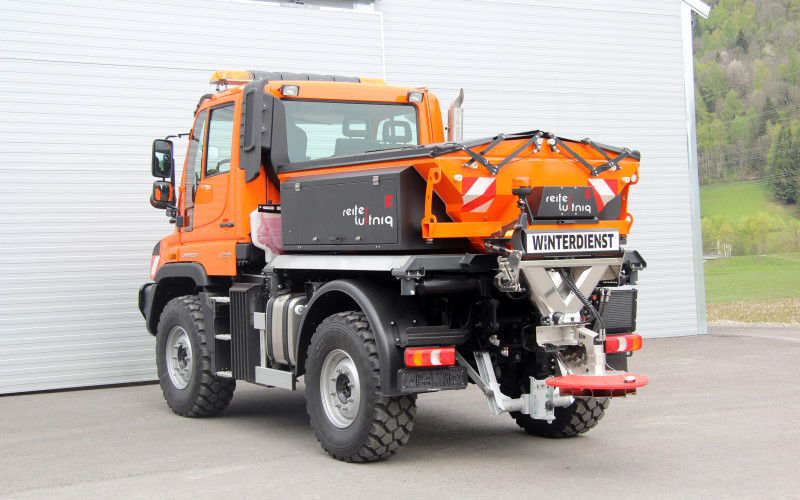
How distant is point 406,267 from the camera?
685cm

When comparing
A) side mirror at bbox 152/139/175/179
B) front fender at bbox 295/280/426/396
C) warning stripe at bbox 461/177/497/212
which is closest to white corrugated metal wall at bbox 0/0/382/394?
side mirror at bbox 152/139/175/179

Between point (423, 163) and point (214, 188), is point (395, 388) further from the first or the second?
point (214, 188)

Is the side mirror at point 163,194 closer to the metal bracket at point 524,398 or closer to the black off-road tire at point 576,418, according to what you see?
the metal bracket at point 524,398

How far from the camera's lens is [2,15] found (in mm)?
12352

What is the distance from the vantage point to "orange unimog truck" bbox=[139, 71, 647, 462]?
22.9 feet

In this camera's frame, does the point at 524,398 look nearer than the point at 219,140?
Yes

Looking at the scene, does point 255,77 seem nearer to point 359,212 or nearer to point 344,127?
point 344,127

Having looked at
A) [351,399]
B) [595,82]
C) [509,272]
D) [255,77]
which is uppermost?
[595,82]

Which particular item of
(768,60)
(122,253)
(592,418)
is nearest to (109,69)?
(122,253)

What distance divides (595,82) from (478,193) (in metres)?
10.7

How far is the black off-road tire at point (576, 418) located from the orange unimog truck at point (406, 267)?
2 cm

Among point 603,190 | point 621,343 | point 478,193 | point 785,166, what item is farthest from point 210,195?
point 785,166

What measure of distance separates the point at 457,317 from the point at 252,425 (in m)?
3.05

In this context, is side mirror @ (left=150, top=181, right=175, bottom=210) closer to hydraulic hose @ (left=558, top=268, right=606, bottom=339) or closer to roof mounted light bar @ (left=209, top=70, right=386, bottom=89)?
roof mounted light bar @ (left=209, top=70, right=386, bottom=89)
